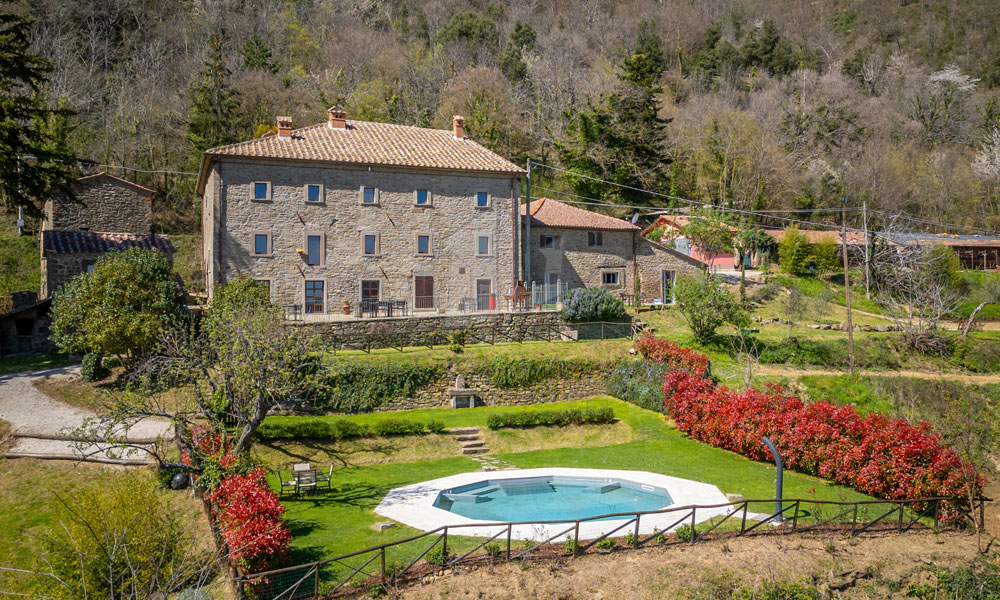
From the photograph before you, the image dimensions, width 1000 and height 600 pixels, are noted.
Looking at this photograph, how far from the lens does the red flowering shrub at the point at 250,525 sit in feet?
34.1

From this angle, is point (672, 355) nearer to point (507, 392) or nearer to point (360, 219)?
point (507, 392)

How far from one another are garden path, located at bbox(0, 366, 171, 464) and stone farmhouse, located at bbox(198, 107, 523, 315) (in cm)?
818

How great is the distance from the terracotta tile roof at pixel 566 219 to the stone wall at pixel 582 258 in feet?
1.02

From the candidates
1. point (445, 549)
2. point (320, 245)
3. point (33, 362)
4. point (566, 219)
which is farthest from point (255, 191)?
Answer: point (445, 549)

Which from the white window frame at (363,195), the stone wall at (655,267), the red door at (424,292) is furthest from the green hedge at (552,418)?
the stone wall at (655,267)

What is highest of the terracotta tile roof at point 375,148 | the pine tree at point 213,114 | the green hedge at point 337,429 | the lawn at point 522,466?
the pine tree at point 213,114

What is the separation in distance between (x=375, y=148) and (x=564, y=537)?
23.3 metres

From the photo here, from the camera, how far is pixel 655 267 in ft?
122

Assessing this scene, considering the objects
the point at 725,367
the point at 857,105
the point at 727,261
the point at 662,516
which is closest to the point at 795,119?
the point at 857,105

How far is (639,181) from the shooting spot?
45750 millimetres

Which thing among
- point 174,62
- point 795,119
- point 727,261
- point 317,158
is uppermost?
point 174,62

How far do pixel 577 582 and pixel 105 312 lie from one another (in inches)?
703

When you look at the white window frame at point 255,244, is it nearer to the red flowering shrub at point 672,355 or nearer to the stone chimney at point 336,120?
the stone chimney at point 336,120

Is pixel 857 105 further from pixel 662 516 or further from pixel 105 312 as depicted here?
pixel 105 312
